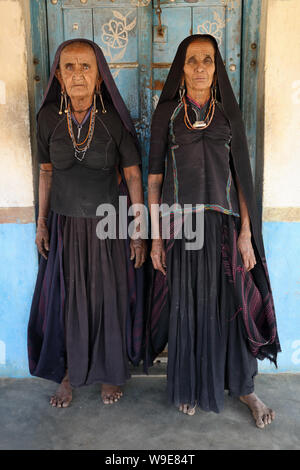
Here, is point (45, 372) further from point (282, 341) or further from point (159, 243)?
point (282, 341)

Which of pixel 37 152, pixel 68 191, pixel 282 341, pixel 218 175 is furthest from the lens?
pixel 282 341

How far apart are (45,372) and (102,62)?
195 centimetres

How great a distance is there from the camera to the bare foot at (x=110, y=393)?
2.55 metres

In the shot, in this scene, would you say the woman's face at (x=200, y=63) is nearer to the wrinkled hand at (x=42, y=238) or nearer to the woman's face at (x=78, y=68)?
the woman's face at (x=78, y=68)

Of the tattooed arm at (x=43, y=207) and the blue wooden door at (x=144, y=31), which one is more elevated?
the blue wooden door at (x=144, y=31)

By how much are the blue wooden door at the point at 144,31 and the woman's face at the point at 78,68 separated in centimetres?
48

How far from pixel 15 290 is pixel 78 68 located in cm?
154

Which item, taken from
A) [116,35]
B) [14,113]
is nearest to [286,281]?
[116,35]

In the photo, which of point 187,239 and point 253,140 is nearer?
point 187,239

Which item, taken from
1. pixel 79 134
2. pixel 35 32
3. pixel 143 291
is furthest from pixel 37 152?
pixel 143 291

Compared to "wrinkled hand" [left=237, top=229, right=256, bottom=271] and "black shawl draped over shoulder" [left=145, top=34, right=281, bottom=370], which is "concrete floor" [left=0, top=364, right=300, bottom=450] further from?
"wrinkled hand" [left=237, top=229, right=256, bottom=271]

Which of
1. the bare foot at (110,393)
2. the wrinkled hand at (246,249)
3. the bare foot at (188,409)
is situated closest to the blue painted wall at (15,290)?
the bare foot at (110,393)

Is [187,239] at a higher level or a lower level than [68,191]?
lower

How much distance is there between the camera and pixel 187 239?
2.30 m
